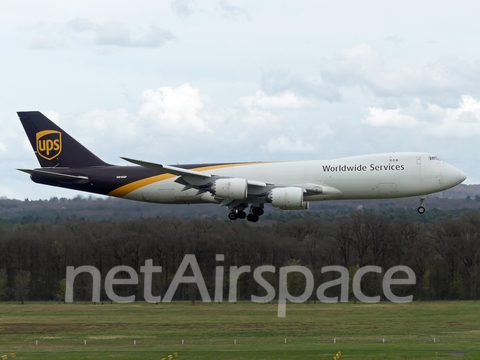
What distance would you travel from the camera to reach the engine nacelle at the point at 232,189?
5378 cm

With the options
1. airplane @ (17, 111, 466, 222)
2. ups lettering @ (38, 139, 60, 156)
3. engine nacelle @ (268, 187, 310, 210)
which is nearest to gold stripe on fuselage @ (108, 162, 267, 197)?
airplane @ (17, 111, 466, 222)

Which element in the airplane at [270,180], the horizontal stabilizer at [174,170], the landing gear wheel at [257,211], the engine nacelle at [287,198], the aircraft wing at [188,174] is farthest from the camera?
the landing gear wheel at [257,211]

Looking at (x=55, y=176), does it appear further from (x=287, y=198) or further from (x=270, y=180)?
(x=287, y=198)

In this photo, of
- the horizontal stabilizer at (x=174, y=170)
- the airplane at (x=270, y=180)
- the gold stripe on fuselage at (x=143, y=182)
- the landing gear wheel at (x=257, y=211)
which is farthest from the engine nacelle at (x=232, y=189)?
the landing gear wheel at (x=257, y=211)

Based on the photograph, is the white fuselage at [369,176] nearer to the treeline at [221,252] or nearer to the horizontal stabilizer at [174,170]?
the horizontal stabilizer at [174,170]

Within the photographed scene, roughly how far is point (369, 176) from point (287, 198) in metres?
5.56

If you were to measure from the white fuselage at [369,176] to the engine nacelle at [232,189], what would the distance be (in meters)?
1.83

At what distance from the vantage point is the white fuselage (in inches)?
2127

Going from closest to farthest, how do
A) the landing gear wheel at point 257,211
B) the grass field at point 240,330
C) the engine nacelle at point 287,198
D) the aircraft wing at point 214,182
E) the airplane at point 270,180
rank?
the grass field at point 240,330 → the engine nacelle at point 287,198 → the airplane at point 270,180 → the aircraft wing at point 214,182 → the landing gear wheel at point 257,211

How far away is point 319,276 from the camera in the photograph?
9325cm

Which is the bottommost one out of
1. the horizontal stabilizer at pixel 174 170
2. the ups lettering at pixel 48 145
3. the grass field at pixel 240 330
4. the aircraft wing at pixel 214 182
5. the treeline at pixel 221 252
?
the grass field at pixel 240 330

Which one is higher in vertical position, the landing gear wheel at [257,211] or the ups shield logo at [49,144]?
the ups shield logo at [49,144]

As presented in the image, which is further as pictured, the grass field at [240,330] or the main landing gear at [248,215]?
the main landing gear at [248,215]

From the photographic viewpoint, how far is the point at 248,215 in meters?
57.7
